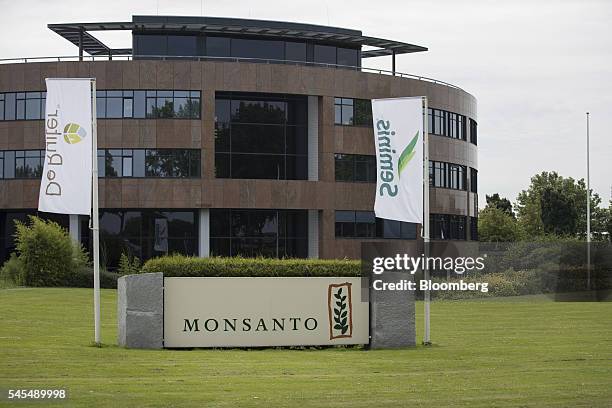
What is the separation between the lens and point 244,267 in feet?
81.4

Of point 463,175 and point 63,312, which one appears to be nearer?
point 63,312

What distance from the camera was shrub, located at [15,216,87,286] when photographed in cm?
5200

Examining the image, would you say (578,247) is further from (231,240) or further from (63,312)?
(63,312)

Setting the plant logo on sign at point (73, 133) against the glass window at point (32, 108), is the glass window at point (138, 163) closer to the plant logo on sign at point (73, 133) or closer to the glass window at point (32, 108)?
the glass window at point (32, 108)

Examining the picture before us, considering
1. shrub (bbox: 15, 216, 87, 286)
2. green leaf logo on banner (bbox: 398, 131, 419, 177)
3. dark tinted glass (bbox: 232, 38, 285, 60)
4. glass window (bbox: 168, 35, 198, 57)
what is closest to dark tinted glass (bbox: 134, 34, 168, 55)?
glass window (bbox: 168, 35, 198, 57)

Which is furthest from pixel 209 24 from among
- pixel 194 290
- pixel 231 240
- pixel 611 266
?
pixel 194 290

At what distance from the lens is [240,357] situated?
21.2 meters

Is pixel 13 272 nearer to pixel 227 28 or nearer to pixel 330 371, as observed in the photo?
pixel 227 28

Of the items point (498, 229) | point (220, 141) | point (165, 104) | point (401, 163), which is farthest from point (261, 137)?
point (498, 229)

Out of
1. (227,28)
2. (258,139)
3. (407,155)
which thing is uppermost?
(227,28)

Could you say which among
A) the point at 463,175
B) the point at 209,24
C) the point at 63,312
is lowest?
the point at 63,312

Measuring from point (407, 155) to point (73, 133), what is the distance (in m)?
8.13

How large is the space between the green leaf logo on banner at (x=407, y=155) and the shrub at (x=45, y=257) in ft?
103

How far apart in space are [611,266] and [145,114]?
27864 mm
